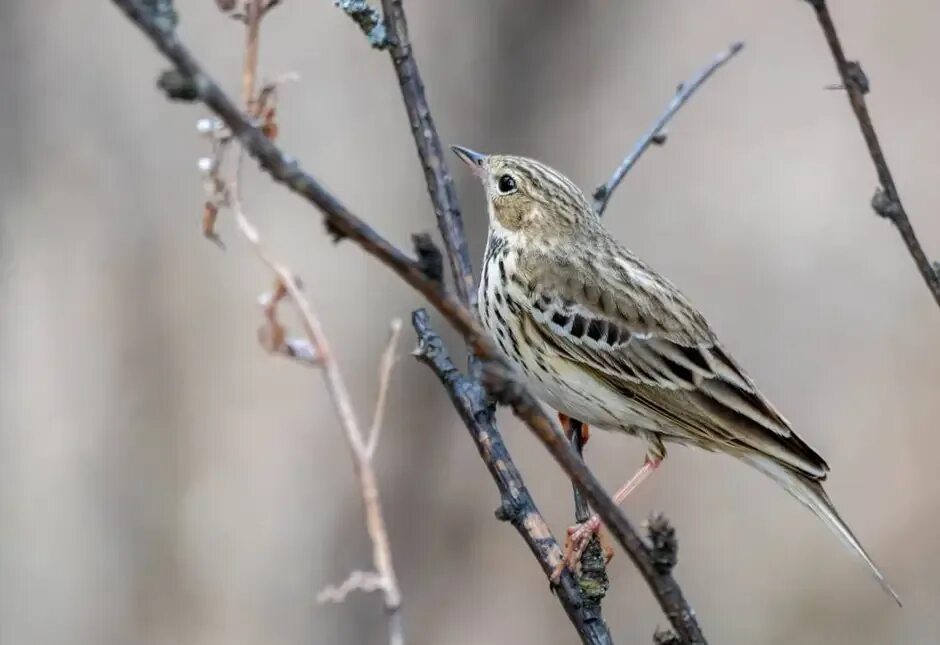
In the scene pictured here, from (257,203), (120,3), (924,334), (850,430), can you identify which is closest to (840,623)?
(850,430)

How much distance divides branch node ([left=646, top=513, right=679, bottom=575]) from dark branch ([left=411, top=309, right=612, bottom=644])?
2.43ft

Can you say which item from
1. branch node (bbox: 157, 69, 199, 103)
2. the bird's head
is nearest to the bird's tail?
the bird's head

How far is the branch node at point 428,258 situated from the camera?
1.72 meters

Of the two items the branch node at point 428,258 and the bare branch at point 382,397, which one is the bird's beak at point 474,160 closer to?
the bare branch at point 382,397

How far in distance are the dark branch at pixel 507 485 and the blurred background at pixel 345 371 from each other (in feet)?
14.3

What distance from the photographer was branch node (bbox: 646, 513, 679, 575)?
76.2 inches

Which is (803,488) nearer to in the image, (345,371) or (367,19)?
(367,19)

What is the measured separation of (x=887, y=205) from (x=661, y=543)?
93 centimetres

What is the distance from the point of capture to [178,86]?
162 cm

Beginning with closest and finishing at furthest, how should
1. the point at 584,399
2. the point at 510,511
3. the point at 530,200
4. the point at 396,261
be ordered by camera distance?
the point at 396,261 → the point at 510,511 → the point at 584,399 → the point at 530,200

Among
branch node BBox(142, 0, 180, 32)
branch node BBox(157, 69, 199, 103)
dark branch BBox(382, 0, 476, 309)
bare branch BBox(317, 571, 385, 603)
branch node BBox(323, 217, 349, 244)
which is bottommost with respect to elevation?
bare branch BBox(317, 571, 385, 603)

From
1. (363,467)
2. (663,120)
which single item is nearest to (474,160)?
(663,120)

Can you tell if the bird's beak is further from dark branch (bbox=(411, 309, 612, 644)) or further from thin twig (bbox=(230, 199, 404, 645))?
thin twig (bbox=(230, 199, 404, 645))

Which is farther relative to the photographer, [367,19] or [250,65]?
[367,19]
